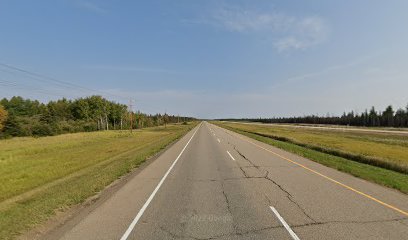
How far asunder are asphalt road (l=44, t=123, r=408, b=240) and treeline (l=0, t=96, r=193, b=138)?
62750 millimetres

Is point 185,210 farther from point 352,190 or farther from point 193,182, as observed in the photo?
point 352,190

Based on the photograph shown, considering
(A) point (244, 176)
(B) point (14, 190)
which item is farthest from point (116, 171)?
(A) point (244, 176)

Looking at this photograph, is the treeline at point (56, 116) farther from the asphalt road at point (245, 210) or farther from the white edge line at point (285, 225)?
the white edge line at point (285, 225)

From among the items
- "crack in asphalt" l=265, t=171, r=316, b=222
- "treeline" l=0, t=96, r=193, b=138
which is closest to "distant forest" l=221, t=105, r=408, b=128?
"treeline" l=0, t=96, r=193, b=138

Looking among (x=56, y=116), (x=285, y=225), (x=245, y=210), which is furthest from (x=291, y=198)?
(x=56, y=116)

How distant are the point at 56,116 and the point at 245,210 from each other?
11053 centimetres

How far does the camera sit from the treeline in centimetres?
7338

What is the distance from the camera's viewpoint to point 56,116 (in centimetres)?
10625

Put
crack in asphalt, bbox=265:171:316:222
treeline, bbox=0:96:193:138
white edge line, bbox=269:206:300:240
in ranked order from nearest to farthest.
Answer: white edge line, bbox=269:206:300:240
crack in asphalt, bbox=265:171:316:222
treeline, bbox=0:96:193:138

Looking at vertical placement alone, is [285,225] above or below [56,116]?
below

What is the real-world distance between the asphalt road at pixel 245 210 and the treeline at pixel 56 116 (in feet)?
206

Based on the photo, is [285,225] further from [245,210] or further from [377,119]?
[377,119]

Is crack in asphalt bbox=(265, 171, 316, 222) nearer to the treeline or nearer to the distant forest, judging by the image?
the treeline

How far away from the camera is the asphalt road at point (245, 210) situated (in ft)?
20.7
